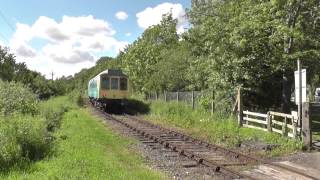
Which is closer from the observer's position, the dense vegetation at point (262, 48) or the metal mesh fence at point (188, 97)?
the dense vegetation at point (262, 48)

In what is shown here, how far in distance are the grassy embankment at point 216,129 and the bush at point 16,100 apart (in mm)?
7768

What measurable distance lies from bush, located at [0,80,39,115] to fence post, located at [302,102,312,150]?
51.6 feet

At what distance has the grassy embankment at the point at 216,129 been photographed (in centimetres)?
1655

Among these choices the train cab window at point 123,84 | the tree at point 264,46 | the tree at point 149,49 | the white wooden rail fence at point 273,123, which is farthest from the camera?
the tree at point 149,49

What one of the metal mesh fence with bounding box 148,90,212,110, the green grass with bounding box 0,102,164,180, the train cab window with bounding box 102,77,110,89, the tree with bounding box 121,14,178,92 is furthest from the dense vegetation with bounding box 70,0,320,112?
the tree with bounding box 121,14,178,92

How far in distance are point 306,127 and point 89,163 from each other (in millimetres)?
7479

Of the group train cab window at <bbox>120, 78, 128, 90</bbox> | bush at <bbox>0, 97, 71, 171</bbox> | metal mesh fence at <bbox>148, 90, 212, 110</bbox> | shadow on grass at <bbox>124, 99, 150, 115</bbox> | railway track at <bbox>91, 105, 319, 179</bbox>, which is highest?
train cab window at <bbox>120, 78, 128, 90</bbox>

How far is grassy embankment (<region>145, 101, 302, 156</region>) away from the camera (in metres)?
16.5

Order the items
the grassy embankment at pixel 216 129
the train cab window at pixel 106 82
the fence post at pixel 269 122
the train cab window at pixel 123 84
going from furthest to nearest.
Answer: the train cab window at pixel 123 84
the train cab window at pixel 106 82
the fence post at pixel 269 122
the grassy embankment at pixel 216 129

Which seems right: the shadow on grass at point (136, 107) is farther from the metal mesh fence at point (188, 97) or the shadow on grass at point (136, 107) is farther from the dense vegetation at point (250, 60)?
the dense vegetation at point (250, 60)

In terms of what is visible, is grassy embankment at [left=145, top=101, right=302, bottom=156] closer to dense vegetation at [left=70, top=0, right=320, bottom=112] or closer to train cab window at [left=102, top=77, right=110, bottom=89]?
dense vegetation at [left=70, top=0, right=320, bottom=112]

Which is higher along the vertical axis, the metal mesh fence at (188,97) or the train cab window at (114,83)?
the train cab window at (114,83)

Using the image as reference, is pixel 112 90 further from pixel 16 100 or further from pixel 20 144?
pixel 20 144

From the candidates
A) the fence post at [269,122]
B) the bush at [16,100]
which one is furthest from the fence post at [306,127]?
the bush at [16,100]
